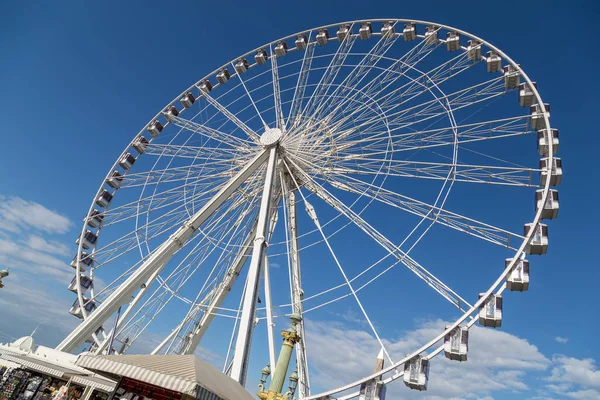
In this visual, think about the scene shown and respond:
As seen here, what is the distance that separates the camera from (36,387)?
13547mm

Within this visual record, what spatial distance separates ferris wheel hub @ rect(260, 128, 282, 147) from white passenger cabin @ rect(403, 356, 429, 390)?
8.83 metres

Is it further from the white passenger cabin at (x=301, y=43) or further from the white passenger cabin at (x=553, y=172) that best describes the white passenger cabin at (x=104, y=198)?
the white passenger cabin at (x=553, y=172)

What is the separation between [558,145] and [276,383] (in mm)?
10902

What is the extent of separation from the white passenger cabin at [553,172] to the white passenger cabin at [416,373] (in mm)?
6469

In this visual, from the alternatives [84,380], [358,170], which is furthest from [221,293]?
[358,170]

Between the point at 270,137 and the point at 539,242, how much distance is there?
9.48 m

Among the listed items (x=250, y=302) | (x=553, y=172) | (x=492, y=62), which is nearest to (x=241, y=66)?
(x=492, y=62)

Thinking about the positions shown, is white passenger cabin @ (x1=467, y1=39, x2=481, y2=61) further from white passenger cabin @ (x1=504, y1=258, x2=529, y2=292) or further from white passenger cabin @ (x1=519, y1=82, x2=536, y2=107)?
white passenger cabin @ (x1=504, y1=258, x2=529, y2=292)

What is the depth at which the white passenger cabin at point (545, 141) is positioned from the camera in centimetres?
1317

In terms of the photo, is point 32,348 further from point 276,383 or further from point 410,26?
point 410,26

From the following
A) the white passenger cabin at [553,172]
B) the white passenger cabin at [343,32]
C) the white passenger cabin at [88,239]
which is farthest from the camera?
the white passenger cabin at [343,32]

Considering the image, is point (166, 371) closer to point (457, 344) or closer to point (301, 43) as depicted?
point (457, 344)

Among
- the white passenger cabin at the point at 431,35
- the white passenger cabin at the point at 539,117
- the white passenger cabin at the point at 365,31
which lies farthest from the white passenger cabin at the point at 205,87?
the white passenger cabin at the point at 539,117

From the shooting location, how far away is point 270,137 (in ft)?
52.7
